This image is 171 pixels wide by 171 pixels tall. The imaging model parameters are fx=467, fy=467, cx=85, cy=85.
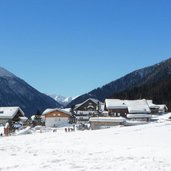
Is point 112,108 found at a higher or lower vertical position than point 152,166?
higher

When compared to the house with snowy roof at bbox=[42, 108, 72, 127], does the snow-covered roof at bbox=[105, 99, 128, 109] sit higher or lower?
higher

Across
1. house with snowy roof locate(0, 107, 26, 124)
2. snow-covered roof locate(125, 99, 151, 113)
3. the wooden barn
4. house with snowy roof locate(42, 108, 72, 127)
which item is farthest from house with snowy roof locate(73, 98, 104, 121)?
house with snowy roof locate(42, 108, 72, 127)

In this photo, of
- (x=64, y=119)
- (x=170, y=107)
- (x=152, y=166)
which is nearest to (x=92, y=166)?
(x=152, y=166)

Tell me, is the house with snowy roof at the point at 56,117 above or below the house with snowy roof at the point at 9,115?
below

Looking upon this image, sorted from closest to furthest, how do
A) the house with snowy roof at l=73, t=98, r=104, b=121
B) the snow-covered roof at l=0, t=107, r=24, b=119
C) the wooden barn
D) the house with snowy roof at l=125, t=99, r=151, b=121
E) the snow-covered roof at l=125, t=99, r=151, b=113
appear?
the house with snowy roof at l=125, t=99, r=151, b=121 < the snow-covered roof at l=0, t=107, r=24, b=119 < the snow-covered roof at l=125, t=99, r=151, b=113 < the wooden barn < the house with snowy roof at l=73, t=98, r=104, b=121

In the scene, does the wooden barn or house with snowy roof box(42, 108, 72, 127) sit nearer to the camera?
house with snowy roof box(42, 108, 72, 127)

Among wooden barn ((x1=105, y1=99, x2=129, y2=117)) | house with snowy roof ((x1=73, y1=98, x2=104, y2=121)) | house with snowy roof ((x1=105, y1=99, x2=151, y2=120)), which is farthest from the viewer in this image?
house with snowy roof ((x1=73, y1=98, x2=104, y2=121))

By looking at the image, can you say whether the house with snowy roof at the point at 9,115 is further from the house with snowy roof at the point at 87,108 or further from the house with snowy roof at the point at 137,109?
the house with snowy roof at the point at 137,109

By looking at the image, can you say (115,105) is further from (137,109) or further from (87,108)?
(87,108)

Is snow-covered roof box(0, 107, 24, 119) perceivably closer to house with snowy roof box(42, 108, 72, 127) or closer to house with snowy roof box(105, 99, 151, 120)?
house with snowy roof box(42, 108, 72, 127)

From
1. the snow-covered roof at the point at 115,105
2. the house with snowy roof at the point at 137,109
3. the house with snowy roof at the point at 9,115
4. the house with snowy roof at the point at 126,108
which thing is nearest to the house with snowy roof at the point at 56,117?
the house with snowy roof at the point at 137,109

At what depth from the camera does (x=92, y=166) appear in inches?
920

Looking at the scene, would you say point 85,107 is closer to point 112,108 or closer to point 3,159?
point 112,108

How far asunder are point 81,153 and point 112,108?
A: 115562 millimetres
